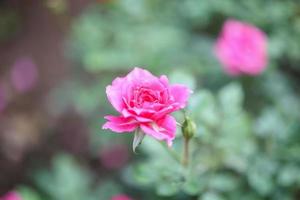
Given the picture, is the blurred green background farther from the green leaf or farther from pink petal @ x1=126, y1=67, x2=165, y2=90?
pink petal @ x1=126, y1=67, x2=165, y2=90

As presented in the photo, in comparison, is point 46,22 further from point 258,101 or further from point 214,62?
point 258,101

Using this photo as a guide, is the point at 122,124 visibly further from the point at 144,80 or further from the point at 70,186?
the point at 70,186

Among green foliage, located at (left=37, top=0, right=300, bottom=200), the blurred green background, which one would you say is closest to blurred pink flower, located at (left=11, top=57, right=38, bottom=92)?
the blurred green background

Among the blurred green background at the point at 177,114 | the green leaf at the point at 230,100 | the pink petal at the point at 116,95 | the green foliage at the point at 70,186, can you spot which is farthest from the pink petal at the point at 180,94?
the green foliage at the point at 70,186

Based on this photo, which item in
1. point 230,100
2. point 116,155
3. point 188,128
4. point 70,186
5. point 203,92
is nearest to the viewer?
point 188,128

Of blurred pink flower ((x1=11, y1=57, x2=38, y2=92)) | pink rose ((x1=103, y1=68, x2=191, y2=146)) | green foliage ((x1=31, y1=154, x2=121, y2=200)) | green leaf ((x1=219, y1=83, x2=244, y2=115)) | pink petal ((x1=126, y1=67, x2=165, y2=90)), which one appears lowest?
pink rose ((x1=103, y1=68, x2=191, y2=146))

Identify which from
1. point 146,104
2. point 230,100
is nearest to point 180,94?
point 146,104
